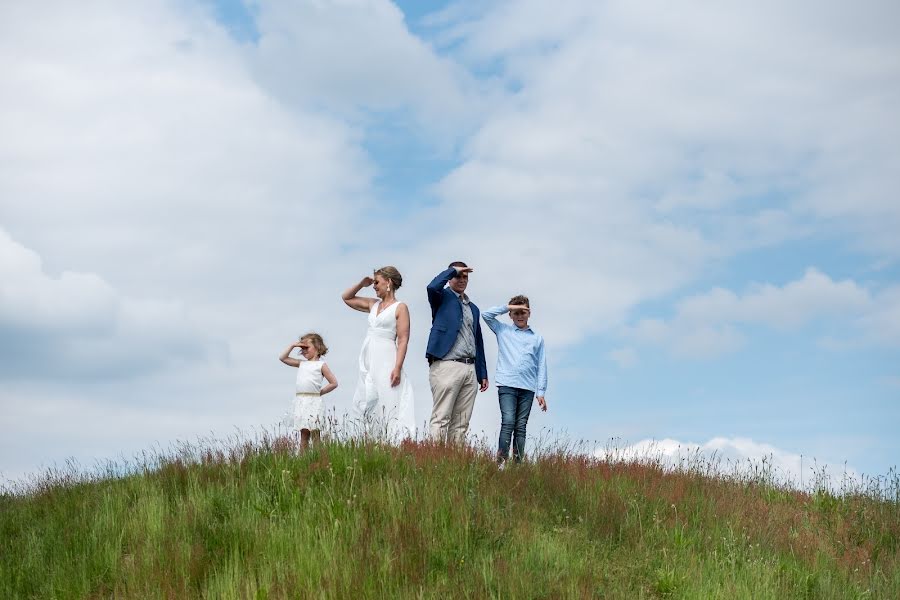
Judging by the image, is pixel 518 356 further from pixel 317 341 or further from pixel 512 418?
pixel 317 341

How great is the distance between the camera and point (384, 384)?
1082 centimetres

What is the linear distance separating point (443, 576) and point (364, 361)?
475 cm

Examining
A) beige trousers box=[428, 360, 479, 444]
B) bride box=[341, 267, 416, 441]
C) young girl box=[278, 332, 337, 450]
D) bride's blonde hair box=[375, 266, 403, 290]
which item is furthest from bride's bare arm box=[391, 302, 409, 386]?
young girl box=[278, 332, 337, 450]

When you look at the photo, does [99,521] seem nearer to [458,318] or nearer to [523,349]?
[458,318]

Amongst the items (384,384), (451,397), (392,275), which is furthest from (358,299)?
(451,397)

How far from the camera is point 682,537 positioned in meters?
8.26

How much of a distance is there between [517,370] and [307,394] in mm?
3339

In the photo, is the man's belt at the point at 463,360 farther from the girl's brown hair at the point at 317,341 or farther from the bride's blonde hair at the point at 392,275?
the girl's brown hair at the point at 317,341

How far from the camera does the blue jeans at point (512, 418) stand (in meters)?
11.4

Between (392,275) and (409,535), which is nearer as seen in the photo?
(409,535)

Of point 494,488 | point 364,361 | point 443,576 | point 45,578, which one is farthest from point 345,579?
point 364,361

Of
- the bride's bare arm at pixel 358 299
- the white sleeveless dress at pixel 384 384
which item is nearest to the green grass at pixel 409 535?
the white sleeveless dress at pixel 384 384

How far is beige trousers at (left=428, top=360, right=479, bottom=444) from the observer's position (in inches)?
429

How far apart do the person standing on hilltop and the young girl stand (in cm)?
272
